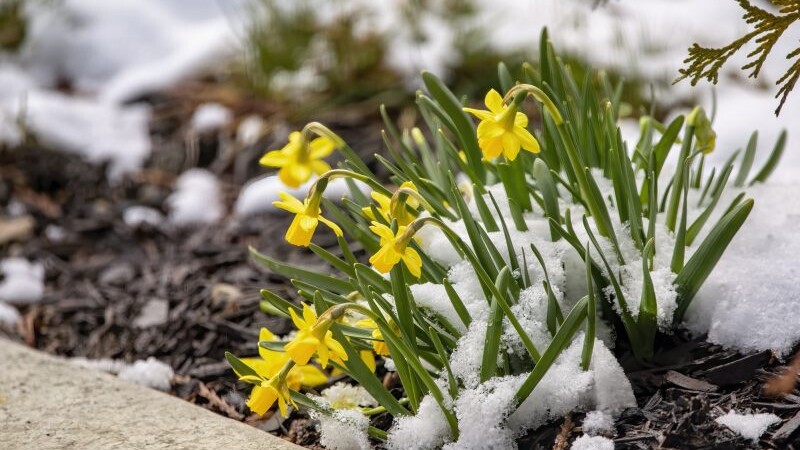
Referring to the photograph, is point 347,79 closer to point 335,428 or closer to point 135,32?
point 135,32

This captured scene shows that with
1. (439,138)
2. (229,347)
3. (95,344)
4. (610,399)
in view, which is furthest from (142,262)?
(610,399)

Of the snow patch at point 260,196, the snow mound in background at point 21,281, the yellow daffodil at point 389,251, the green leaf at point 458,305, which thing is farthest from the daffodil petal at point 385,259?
the snow mound in background at point 21,281

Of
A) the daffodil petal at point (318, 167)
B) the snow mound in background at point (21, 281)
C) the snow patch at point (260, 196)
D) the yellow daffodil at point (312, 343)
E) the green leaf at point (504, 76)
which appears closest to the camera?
the yellow daffodil at point (312, 343)

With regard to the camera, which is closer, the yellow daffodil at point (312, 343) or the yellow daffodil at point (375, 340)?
the yellow daffodil at point (312, 343)

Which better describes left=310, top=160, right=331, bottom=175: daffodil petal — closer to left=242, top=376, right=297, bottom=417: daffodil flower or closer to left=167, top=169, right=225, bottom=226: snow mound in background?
left=242, top=376, right=297, bottom=417: daffodil flower

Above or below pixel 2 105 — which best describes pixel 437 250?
below

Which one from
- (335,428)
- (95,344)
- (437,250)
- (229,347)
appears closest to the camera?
A: (335,428)

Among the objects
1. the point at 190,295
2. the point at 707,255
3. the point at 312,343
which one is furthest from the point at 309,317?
the point at 190,295

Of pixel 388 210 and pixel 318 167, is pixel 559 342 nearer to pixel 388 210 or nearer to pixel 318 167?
pixel 388 210

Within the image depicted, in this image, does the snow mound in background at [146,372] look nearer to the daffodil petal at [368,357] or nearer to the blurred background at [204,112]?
the blurred background at [204,112]
